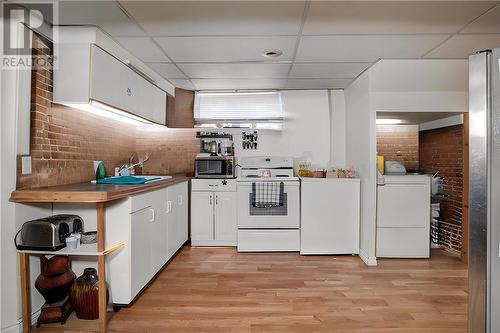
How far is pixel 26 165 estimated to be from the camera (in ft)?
7.05

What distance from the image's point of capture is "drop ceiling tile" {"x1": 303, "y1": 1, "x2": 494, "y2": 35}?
204 centimetres

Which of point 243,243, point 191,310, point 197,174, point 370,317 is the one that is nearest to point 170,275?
point 191,310

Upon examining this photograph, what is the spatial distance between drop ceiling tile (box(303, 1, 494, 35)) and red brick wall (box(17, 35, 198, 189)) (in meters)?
2.16

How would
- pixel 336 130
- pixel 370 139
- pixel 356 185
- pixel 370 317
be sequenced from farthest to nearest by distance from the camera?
pixel 336 130
pixel 356 185
pixel 370 139
pixel 370 317

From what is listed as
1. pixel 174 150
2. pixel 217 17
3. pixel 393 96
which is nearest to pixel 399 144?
pixel 393 96

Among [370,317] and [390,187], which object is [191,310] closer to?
[370,317]

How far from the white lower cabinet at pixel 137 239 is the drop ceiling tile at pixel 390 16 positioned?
2061 mm

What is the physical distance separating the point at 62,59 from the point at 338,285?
3201 mm

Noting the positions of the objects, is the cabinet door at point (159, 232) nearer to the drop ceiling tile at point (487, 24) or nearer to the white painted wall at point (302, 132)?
the white painted wall at point (302, 132)

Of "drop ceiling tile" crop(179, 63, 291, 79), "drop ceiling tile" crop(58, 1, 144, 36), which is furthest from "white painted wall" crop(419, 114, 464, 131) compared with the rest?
"drop ceiling tile" crop(58, 1, 144, 36)

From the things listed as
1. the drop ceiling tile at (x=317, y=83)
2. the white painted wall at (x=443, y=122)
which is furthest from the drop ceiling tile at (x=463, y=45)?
the drop ceiling tile at (x=317, y=83)

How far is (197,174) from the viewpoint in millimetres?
4168

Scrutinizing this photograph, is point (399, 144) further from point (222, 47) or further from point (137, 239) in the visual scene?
point (137, 239)

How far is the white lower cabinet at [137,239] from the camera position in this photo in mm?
2357
